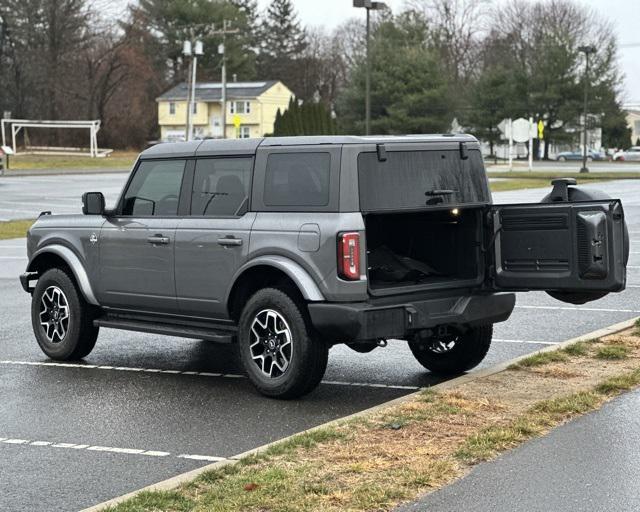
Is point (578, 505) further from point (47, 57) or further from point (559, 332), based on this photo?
point (47, 57)

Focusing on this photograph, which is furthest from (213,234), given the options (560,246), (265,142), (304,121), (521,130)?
(521,130)

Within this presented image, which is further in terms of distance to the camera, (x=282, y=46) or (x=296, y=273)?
(x=282, y=46)

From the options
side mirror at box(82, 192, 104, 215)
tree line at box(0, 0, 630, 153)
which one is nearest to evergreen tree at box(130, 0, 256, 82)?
tree line at box(0, 0, 630, 153)

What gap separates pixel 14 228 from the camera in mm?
25188

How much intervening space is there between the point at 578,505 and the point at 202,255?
Answer: 4.05 metres

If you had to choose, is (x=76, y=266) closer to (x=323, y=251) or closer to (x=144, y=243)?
(x=144, y=243)

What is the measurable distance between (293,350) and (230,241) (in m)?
1.02

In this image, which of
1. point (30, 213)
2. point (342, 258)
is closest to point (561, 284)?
point (342, 258)

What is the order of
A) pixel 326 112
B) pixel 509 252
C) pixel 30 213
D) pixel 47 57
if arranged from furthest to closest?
pixel 47 57, pixel 326 112, pixel 30 213, pixel 509 252

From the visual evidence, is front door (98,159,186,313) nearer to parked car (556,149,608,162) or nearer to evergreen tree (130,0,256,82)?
parked car (556,149,608,162)

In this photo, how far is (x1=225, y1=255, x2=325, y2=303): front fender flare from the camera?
25.7 feet

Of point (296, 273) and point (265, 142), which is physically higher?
point (265, 142)

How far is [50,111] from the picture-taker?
86750 millimetres

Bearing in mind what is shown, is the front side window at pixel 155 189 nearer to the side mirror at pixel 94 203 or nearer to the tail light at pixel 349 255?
the side mirror at pixel 94 203
